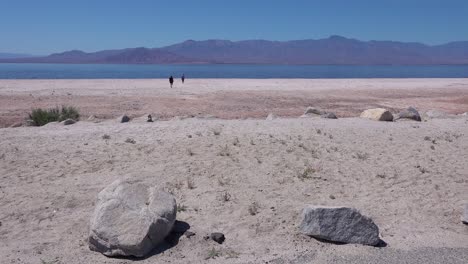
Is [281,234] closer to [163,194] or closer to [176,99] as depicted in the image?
[163,194]

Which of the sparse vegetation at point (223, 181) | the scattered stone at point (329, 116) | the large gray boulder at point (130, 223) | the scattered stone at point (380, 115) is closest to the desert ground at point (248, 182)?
the sparse vegetation at point (223, 181)

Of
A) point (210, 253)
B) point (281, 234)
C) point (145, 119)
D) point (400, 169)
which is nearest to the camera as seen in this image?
point (210, 253)

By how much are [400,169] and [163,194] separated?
4.82 meters

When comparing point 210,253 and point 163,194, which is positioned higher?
point 163,194

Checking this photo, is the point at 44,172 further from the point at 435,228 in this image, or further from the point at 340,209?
the point at 435,228

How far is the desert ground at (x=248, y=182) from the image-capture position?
6.69m

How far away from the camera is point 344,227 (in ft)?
Result: 22.1

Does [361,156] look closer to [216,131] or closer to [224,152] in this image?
[224,152]

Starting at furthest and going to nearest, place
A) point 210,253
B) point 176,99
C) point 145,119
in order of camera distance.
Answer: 1. point 176,99
2. point 145,119
3. point 210,253

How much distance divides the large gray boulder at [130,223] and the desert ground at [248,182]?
6.1 inches

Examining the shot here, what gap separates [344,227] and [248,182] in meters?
2.38

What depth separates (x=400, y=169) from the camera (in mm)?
9883

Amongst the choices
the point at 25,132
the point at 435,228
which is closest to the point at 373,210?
the point at 435,228

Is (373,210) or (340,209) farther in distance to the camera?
(373,210)
